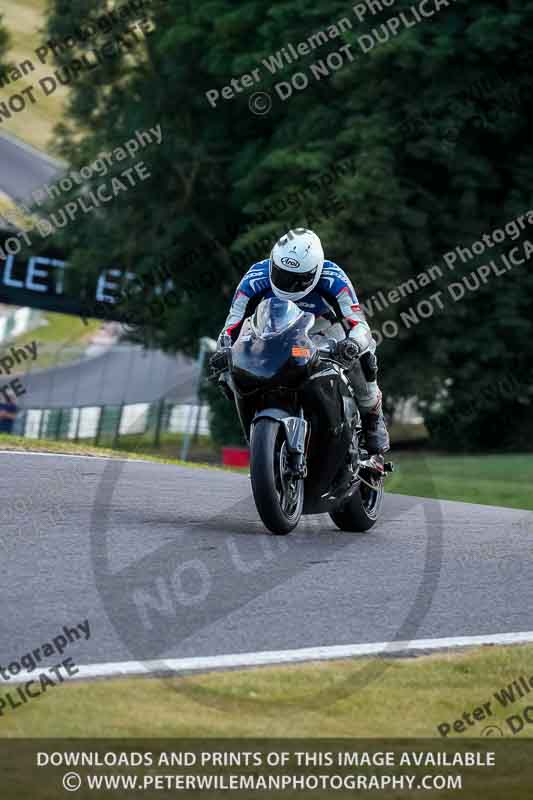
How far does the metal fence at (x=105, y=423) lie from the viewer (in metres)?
41.8

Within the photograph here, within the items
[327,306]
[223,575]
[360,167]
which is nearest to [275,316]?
[327,306]

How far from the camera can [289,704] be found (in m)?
5.85

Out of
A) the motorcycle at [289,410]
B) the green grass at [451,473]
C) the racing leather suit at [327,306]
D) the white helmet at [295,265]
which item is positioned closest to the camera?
the motorcycle at [289,410]

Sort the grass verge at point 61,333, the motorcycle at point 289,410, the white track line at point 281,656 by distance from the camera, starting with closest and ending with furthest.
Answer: the white track line at point 281,656, the motorcycle at point 289,410, the grass verge at point 61,333

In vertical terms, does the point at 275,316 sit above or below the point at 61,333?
below

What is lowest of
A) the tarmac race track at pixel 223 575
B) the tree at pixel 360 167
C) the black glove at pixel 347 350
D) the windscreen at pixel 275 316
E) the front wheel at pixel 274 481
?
the tarmac race track at pixel 223 575

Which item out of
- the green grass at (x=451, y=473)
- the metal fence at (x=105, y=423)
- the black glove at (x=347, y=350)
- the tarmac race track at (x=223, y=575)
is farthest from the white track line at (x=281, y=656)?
the metal fence at (x=105, y=423)

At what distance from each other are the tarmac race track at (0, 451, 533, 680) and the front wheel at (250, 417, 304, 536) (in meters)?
0.18

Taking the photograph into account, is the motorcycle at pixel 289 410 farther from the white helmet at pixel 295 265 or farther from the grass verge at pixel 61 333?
the grass verge at pixel 61 333

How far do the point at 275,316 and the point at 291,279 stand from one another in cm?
32

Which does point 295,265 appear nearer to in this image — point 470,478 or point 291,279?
point 291,279

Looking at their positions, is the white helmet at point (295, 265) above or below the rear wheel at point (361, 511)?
above

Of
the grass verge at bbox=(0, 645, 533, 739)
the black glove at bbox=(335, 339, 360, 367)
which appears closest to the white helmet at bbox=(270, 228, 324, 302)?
the black glove at bbox=(335, 339, 360, 367)

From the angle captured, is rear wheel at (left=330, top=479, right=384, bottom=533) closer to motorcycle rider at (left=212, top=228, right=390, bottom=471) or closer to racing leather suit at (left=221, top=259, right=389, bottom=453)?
motorcycle rider at (left=212, top=228, right=390, bottom=471)
